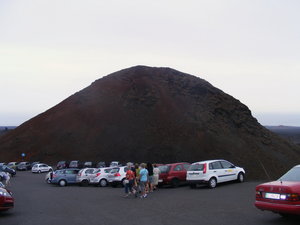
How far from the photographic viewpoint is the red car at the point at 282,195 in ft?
31.2

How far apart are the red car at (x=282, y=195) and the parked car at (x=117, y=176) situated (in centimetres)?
1454

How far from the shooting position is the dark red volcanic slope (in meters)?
51.7

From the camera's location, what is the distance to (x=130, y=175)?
18047 mm

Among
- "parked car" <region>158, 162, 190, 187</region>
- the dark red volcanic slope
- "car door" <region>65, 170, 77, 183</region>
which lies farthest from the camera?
the dark red volcanic slope

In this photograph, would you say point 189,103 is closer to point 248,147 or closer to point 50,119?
point 248,147

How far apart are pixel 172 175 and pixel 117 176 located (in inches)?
161

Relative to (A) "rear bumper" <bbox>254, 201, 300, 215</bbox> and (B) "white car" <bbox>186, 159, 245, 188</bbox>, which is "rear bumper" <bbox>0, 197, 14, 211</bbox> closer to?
(A) "rear bumper" <bbox>254, 201, 300, 215</bbox>

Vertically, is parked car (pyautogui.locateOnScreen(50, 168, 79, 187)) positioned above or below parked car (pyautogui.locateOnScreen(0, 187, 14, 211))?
below

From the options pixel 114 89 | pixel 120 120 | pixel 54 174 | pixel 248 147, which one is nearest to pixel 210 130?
pixel 248 147

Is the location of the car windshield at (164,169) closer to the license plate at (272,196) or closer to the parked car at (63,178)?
the parked car at (63,178)

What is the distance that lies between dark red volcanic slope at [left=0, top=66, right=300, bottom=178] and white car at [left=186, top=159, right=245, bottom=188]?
22624 mm

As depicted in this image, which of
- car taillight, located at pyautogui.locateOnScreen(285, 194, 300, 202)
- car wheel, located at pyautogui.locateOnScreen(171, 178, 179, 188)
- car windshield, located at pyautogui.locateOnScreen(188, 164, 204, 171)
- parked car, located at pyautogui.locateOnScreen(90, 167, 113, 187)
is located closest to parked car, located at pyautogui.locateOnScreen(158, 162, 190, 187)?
car wheel, located at pyautogui.locateOnScreen(171, 178, 179, 188)

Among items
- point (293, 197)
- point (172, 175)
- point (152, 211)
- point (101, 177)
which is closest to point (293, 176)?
point (293, 197)

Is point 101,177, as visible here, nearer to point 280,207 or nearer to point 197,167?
point 197,167
